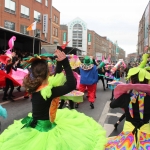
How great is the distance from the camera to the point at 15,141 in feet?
8.48

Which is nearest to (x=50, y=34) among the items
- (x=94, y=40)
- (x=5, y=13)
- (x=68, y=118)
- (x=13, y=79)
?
(x=5, y=13)

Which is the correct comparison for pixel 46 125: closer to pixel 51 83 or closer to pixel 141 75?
pixel 51 83

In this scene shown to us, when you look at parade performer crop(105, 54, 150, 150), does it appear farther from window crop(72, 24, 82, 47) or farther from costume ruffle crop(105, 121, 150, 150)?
window crop(72, 24, 82, 47)

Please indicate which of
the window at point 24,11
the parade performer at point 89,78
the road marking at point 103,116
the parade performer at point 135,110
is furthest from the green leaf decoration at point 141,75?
the window at point 24,11

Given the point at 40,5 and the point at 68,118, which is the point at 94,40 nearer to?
the point at 40,5

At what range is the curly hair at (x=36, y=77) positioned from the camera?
2680 mm

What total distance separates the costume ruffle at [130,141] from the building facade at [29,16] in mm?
23510

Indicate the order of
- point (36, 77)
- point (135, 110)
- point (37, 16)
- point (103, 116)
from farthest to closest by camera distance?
point (37, 16), point (103, 116), point (135, 110), point (36, 77)

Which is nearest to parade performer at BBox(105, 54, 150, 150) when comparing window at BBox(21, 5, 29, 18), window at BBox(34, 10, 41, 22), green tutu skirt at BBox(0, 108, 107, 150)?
green tutu skirt at BBox(0, 108, 107, 150)

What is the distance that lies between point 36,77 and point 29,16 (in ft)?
109

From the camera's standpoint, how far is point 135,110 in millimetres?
2939

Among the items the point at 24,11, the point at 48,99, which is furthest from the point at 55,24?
the point at 48,99

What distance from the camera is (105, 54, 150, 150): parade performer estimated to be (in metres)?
2.77

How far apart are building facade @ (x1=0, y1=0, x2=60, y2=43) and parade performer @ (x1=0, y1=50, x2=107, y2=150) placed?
76.6ft
